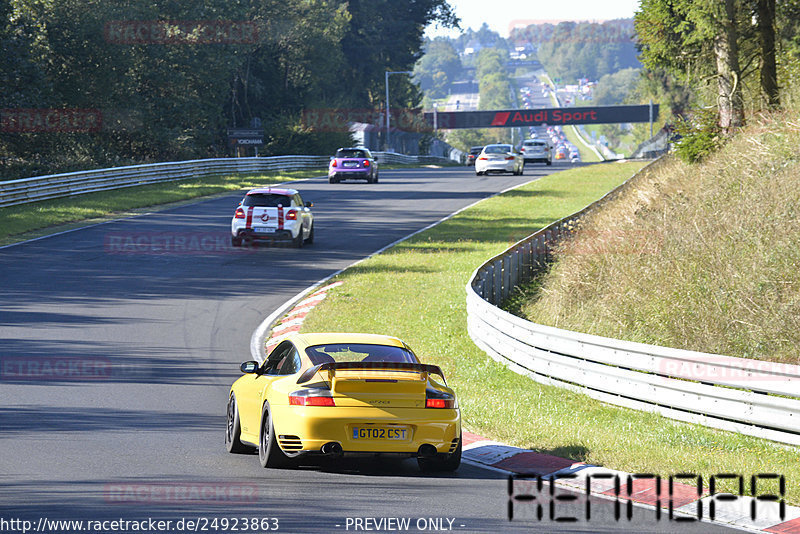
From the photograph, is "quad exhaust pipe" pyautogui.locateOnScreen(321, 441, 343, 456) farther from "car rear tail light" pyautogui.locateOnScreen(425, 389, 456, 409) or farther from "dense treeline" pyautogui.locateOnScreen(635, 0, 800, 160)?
"dense treeline" pyautogui.locateOnScreen(635, 0, 800, 160)

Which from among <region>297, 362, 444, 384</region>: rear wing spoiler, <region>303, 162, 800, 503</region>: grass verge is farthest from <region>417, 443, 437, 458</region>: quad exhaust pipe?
<region>303, 162, 800, 503</region>: grass verge

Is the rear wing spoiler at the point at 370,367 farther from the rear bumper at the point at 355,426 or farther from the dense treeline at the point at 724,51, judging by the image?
the dense treeline at the point at 724,51

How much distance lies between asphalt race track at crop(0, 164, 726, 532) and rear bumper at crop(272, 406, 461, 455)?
308 millimetres

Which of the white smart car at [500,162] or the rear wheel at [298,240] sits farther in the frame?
the white smart car at [500,162]

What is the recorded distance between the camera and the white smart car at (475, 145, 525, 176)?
54.5 m

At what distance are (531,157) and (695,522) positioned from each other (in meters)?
64.5

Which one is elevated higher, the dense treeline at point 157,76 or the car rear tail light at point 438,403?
the dense treeline at point 157,76

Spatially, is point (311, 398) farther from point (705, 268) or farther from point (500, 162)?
point (500, 162)

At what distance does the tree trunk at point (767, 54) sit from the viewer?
111ft

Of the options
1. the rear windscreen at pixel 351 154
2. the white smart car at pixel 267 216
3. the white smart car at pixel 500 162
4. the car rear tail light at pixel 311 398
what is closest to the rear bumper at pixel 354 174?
the rear windscreen at pixel 351 154

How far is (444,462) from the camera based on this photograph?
9578 millimetres

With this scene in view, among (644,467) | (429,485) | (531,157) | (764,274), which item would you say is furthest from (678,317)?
(531,157)

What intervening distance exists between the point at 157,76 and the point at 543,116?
58.4 m

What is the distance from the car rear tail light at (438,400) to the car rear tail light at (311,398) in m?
0.84
